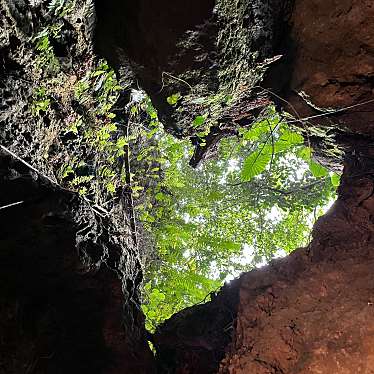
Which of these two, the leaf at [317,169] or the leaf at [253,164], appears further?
the leaf at [317,169]

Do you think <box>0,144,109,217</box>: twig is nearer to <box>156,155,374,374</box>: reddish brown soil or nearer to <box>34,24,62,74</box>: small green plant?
<box>34,24,62,74</box>: small green plant

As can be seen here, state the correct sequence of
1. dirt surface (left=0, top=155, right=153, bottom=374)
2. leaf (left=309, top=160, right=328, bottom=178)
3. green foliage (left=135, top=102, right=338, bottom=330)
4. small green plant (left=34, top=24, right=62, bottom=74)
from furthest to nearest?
green foliage (left=135, top=102, right=338, bottom=330) → leaf (left=309, top=160, right=328, bottom=178) → small green plant (left=34, top=24, right=62, bottom=74) → dirt surface (left=0, top=155, right=153, bottom=374)

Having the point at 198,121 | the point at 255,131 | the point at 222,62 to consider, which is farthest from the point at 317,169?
the point at 222,62

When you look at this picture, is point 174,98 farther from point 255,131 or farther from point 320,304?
point 320,304

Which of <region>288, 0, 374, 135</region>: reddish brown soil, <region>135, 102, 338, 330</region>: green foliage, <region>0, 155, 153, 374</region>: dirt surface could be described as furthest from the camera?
<region>135, 102, 338, 330</region>: green foliage

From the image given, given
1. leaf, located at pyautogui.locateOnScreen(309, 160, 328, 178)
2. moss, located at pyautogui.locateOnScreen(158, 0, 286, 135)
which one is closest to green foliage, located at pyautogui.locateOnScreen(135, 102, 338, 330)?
leaf, located at pyautogui.locateOnScreen(309, 160, 328, 178)

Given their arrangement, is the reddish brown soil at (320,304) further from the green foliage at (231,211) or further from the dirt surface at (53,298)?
the green foliage at (231,211)

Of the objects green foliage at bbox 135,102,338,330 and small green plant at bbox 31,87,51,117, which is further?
green foliage at bbox 135,102,338,330

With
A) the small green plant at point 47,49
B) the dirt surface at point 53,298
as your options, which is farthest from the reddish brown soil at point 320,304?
the small green plant at point 47,49

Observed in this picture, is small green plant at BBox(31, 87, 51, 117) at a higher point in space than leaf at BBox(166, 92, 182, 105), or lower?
higher

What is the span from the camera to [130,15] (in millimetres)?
3498

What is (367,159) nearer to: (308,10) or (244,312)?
(308,10)

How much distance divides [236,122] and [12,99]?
2743 millimetres

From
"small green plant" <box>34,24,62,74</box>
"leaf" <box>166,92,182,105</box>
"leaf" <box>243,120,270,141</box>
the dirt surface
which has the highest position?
"small green plant" <box>34,24,62,74</box>
